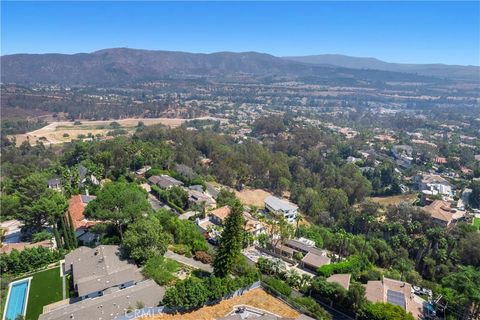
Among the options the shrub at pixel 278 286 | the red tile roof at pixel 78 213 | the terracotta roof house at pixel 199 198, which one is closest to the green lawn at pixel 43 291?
the red tile roof at pixel 78 213

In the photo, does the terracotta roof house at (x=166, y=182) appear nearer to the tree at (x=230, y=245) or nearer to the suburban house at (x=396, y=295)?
the tree at (x=230, y=245)

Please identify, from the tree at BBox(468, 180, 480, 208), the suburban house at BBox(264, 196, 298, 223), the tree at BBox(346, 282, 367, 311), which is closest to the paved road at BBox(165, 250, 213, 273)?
the tree at BBox(346, 282, 367, 311)

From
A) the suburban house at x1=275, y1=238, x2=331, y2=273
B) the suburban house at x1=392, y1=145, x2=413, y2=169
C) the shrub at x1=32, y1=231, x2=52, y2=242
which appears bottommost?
the suburban house at x1=392, y1=145, x2=413, y2=169

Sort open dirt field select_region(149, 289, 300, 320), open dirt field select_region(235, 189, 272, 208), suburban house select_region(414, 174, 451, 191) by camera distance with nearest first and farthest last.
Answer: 1. open dirt field select_region(149, 289, 300, 320)
2. open dirt field select_region(235, 189, 272, 208)
3. suburban house select_region(414, 174, 451, 191)

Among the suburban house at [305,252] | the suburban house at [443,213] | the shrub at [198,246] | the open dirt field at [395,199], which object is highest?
the shrub at [198,246]

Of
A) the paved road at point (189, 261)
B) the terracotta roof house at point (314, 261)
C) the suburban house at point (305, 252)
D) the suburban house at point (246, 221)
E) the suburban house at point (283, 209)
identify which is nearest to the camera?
the paved road at point (189, 261)

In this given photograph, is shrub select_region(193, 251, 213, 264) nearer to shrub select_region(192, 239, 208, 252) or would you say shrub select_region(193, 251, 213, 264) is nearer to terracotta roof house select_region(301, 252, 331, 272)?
shrub select_region(192, 239, 208, 252)
